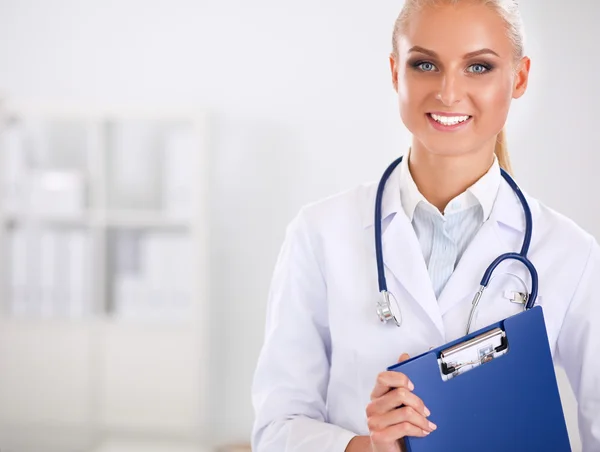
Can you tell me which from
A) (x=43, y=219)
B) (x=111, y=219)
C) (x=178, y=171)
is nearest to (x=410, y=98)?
(x=178, y=171)

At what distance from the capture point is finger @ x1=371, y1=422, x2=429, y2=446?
911mm

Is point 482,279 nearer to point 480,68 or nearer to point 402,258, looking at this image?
point 402,258

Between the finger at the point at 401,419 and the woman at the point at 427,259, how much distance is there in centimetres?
10

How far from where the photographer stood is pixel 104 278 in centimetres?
338

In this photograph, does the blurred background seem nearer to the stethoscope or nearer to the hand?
the stethoscope

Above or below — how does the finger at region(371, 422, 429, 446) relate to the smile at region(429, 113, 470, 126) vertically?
below

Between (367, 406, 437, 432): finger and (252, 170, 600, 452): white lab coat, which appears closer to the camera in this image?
(367, 406, 437, 432): finger

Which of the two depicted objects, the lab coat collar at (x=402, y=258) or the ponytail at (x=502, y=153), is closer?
the lab coat collar at (x=402, y=258)

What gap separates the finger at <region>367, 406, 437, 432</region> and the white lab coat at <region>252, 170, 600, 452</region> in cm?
12

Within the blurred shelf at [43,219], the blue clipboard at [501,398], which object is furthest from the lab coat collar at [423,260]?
the blurred shelf at [43,219]

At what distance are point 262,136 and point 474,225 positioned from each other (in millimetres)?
2592

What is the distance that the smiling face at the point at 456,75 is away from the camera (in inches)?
40.0

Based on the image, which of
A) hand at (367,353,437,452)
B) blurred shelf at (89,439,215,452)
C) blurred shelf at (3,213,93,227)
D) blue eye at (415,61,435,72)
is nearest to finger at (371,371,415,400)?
hand at (367,353,437,452)

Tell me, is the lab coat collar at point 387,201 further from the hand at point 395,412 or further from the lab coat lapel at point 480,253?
the hand at point 395,412
